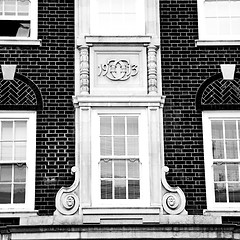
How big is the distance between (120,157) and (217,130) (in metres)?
2.26

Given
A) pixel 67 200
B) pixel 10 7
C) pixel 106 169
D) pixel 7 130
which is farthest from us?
pixel 10 7

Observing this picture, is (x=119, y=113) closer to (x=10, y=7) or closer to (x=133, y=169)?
(x=133, y=169)

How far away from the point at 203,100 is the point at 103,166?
2.69 meters

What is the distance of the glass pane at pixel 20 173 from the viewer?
16.3 meters

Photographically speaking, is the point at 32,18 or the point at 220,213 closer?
the point at 220,213

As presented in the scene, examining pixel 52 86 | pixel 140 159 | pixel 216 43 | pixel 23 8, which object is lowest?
pixel 140 159

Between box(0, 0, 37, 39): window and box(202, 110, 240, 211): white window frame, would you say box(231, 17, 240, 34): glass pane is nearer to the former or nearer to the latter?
box(202, 110, 240, 211): white window frame

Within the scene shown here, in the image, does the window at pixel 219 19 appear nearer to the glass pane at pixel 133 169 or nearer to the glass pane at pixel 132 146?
the glass pane at pixel 132 146

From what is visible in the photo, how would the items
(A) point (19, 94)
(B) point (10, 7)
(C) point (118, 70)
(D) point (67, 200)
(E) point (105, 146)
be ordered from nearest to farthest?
(D) point (67, 200), (E) point (105, 146), (A) point (19, 94), (C) point (118, 70), (B) point (10, 7)

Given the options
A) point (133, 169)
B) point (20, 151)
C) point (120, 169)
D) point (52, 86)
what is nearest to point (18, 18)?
point (52, 86)

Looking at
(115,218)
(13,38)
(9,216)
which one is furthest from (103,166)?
(13,38)

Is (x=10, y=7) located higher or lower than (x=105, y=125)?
higher

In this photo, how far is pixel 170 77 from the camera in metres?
17.0

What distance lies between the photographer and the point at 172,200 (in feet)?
52.5
